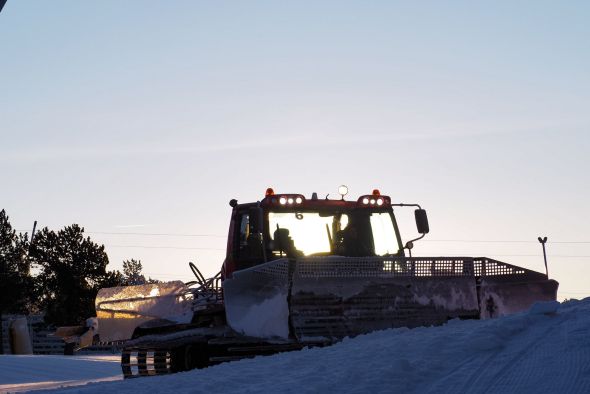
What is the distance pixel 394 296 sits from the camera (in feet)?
44.2

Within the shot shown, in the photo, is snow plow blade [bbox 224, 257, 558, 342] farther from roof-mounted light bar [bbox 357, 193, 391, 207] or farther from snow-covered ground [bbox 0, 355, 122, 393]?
snow-covered ground [bbox 0, 355, 122, 393]

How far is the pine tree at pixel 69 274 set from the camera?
6122cm

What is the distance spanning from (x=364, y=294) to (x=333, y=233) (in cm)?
216

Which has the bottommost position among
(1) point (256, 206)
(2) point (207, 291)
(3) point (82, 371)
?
(3) point (82, 371)

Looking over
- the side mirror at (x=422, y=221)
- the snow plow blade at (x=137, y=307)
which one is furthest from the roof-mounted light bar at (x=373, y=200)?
the snow plow blade at (x=137, y=307)

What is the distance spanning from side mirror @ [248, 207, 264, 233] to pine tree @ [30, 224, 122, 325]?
47.6 metres

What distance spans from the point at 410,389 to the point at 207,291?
22.9ft

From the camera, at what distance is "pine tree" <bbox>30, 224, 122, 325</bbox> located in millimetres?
61219

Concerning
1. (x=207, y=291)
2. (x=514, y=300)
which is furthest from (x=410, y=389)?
(x=207, y=291)

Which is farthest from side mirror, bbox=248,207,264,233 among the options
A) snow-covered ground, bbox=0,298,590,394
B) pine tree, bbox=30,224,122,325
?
pine tree, bbox=30,224,122,325

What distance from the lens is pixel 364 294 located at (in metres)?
13.2

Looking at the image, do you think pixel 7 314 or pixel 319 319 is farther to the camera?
pixel 7 314

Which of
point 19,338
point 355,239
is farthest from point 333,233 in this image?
point 19,338

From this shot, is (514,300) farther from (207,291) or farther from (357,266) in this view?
(207,291)
